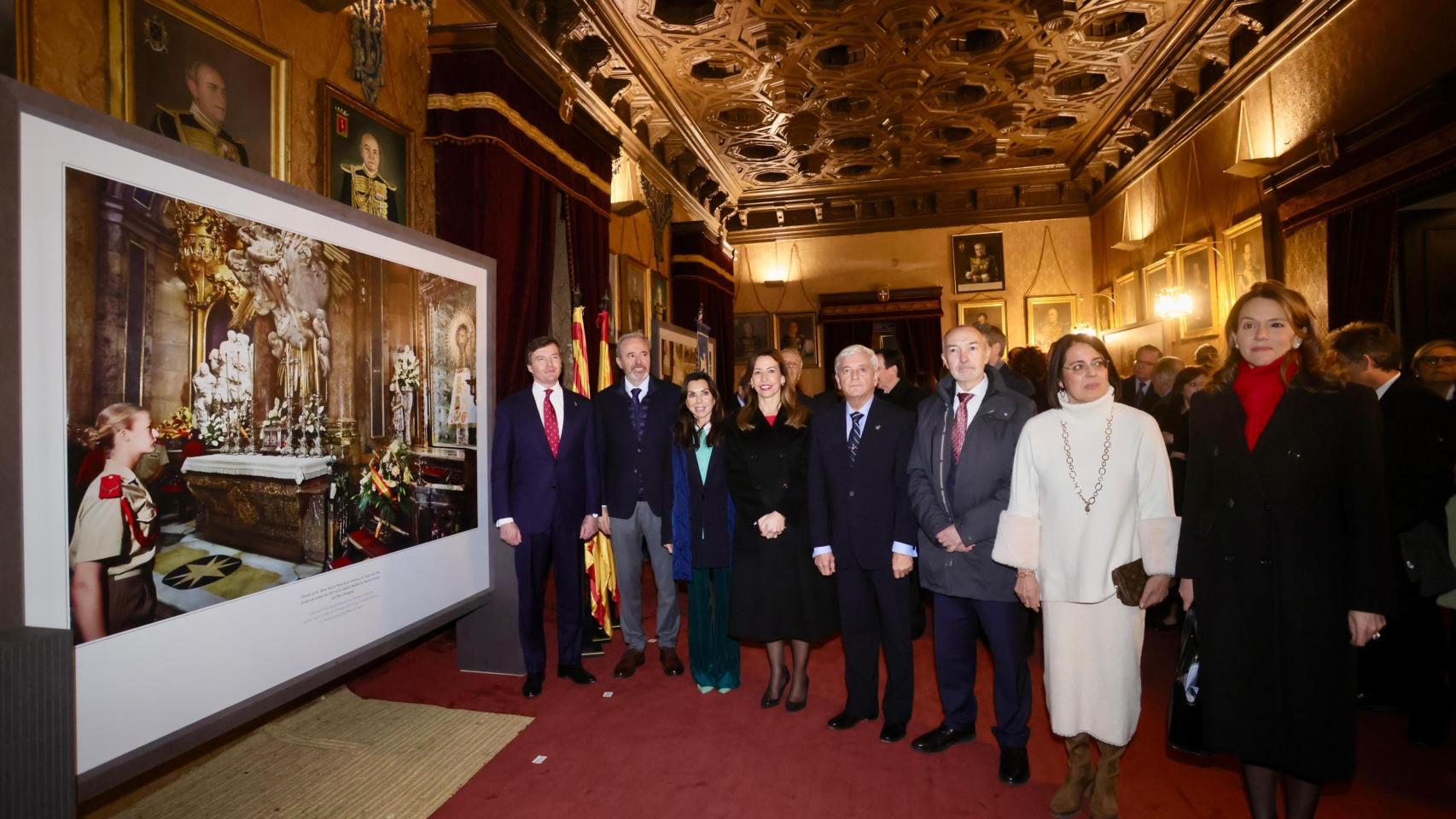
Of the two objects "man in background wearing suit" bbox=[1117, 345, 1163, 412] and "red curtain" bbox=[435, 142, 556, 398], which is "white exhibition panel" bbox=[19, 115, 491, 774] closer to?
"red curtain" bbox=[435, 142, 556, 398]

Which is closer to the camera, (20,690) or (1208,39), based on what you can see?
(20,690)

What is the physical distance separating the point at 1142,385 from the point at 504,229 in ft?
21.1

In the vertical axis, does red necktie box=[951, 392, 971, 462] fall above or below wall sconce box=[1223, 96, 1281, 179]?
below

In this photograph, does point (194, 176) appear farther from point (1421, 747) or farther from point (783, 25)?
point (783, 25)

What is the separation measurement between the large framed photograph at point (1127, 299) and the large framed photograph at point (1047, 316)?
101 cm

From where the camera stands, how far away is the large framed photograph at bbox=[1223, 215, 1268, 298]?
741 cm

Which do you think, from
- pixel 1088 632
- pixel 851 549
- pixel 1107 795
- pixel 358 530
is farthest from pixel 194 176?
pixel 1107 795

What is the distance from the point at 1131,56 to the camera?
8.43 meters

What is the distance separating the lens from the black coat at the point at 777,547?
3.55 meters

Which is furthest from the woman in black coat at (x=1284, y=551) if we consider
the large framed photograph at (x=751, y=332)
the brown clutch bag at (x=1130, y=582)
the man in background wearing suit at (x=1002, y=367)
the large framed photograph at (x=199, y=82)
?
the large framed photograph at (x=751, y=332)

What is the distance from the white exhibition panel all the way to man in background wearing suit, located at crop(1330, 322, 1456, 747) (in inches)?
167

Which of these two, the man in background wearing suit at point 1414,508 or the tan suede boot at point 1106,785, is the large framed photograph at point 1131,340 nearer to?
the man in background wearing suit at point 1414,508

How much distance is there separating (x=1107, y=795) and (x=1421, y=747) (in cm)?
185

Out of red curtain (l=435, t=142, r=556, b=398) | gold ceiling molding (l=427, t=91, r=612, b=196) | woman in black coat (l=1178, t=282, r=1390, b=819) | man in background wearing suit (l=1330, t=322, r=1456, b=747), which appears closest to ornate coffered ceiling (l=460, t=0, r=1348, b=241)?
gold ceiling molding (l=427, t=91, r=612, b=196)
